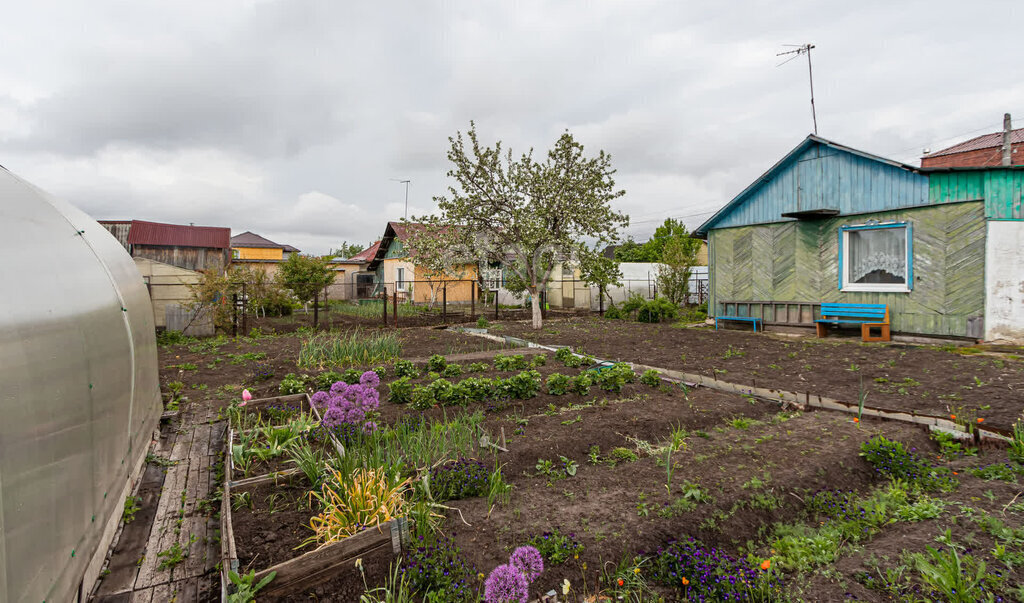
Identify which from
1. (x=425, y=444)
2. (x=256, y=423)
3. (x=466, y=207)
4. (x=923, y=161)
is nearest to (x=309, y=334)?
(x=466, y=207)

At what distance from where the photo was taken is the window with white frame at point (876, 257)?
Result: 32.8 feet

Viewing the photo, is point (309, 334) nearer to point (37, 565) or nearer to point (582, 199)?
point (582, 199)

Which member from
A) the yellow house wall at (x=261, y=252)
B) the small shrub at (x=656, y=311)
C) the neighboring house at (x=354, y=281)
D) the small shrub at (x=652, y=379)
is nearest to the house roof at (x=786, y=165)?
the small shrub at (x=656, y=311)

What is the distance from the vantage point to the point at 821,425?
448 cm

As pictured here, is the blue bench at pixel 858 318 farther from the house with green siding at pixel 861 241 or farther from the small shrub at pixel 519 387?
the small shrub at pixel 519 387

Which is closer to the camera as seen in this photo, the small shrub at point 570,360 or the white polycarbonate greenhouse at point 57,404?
the white polycarbonate greenhouse at point 57,404

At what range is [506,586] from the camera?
1.77 m

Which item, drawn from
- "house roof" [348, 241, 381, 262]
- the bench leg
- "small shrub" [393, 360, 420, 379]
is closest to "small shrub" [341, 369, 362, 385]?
"small shrub" [393, 360, 420, 379]

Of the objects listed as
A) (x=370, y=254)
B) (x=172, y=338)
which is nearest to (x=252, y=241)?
(x=370, y=254)

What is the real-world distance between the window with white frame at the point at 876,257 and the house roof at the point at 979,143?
A: 17342mm

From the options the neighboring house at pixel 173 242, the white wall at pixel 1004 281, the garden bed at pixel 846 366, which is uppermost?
the neighboring house at pixel 173 242

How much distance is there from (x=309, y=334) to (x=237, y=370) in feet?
14.0

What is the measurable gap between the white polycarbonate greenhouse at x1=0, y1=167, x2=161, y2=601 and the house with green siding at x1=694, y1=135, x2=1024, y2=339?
41.0ft

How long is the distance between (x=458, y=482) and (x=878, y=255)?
11538 mm
